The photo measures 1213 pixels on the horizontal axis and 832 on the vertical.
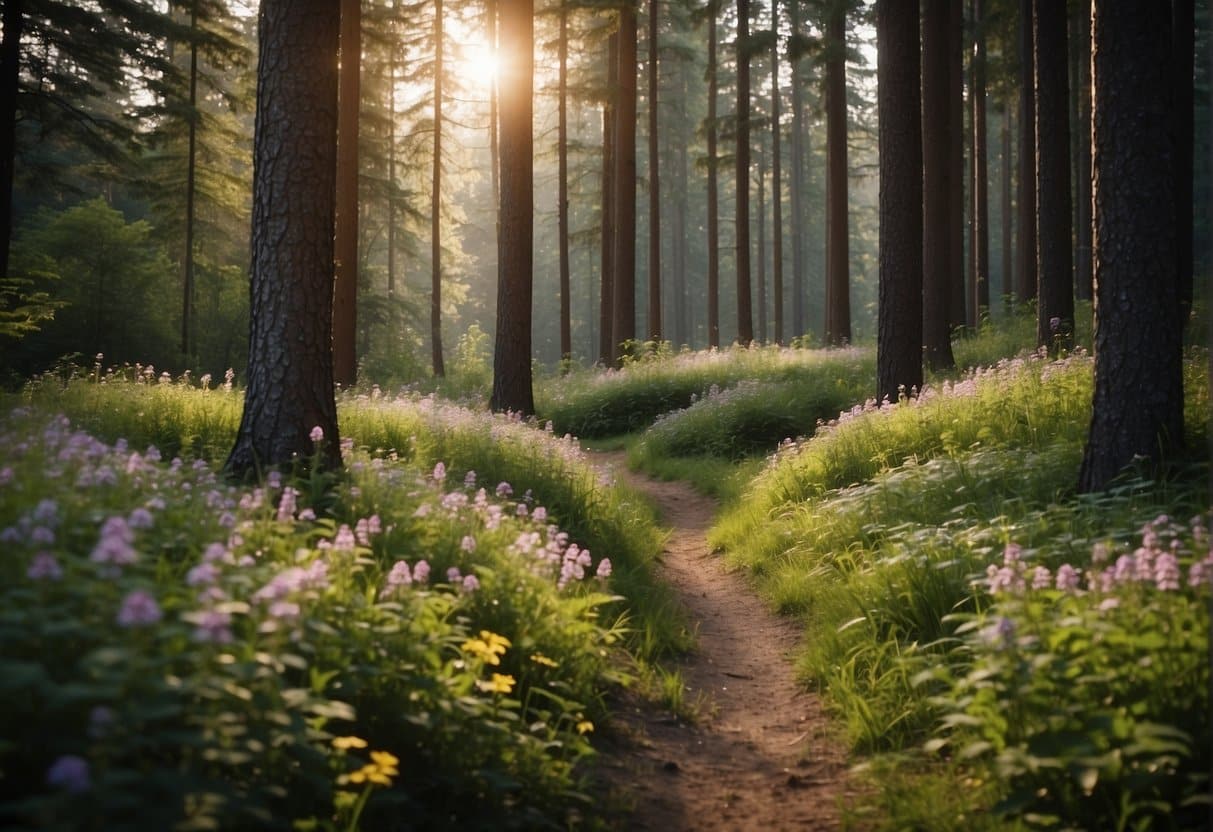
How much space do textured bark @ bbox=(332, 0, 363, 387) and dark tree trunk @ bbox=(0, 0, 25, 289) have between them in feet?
17.7

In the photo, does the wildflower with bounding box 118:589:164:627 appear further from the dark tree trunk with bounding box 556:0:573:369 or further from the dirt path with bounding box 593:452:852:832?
the dark tree trunk with bounding box 556:0:573:369

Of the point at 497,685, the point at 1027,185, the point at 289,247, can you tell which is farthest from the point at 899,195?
the point at 1027,185

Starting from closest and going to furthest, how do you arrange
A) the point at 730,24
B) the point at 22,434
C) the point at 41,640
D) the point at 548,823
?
the point at 41,640 < the point at 548,823 < the point at 22,434 < the point at 730,24

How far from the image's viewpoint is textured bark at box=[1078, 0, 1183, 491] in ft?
18.9

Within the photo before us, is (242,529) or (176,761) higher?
(242,529)

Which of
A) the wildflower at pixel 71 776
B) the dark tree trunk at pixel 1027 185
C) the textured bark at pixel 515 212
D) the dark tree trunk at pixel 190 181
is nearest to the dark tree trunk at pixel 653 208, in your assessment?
the dark tree trunk at pixel 1027 185

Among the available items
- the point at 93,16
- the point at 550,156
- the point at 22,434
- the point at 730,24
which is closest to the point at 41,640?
the point at 22,434

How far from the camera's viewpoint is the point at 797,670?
5457 mm

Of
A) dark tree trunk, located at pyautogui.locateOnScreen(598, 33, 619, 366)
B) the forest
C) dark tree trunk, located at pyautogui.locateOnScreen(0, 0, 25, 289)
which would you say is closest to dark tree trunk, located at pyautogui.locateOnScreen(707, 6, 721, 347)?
dark tree trunk, located at pyautogui.locateOnScreen(598, 33, 619, 366)

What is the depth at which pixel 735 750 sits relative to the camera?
462 centimetres

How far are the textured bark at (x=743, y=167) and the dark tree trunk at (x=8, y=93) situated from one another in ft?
48.7

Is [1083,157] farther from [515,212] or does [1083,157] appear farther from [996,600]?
[996,600]

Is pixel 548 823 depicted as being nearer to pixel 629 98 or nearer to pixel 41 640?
pixel 41 640

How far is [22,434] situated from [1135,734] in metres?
5.90
